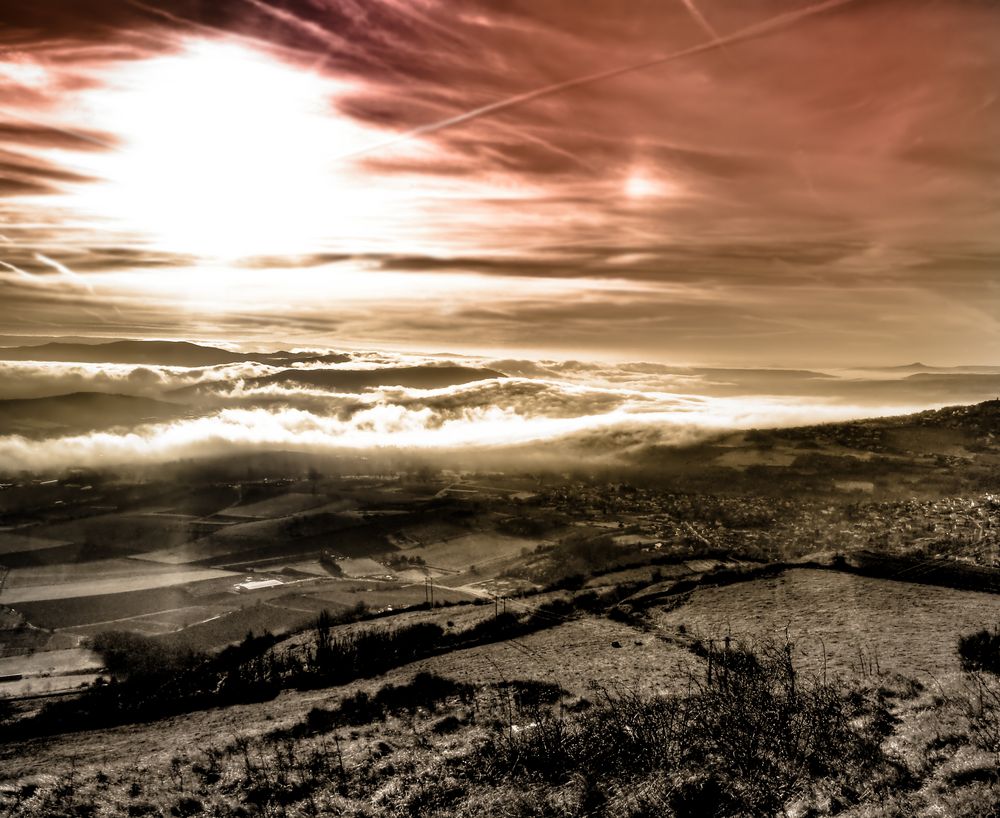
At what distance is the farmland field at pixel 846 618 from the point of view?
15078 mm

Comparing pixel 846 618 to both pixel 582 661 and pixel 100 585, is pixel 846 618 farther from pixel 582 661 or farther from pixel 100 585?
pixel 100 585

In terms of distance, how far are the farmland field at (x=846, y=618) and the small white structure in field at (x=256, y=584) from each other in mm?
57399

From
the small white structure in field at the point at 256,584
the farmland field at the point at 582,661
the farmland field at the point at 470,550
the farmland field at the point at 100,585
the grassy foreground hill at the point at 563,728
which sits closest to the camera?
the grassy foreground hill at the point at 563,728

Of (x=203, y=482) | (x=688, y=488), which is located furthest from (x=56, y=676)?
(x=203, y=482)

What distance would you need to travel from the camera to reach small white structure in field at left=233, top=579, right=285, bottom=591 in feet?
225

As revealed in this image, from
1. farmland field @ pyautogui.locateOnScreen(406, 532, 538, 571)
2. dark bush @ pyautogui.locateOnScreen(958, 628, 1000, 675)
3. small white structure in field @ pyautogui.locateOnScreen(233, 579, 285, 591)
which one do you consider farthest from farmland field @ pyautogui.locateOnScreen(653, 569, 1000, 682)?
small white structure in field @ pyautogui.locateOnScreen(233, 579, 285, 591)

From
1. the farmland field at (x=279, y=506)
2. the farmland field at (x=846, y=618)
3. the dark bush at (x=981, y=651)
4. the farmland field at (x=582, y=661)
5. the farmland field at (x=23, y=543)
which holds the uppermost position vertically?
the dark bush at (x=981, y=651)

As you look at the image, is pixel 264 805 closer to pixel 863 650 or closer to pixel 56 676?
pixel 863 650

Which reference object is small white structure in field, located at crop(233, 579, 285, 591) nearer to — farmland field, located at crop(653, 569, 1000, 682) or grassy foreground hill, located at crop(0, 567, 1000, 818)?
grassy foreground hill, located at crop(0, 567, 1000, 818)

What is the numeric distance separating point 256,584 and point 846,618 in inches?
2540

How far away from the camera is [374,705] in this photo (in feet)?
50.9

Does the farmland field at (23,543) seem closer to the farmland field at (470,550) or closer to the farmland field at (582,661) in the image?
the farmland field at (470,550)

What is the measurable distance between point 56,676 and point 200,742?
1472 inches

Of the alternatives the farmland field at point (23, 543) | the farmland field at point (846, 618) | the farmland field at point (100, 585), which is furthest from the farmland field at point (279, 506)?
the farmland field at point (846, 618)
